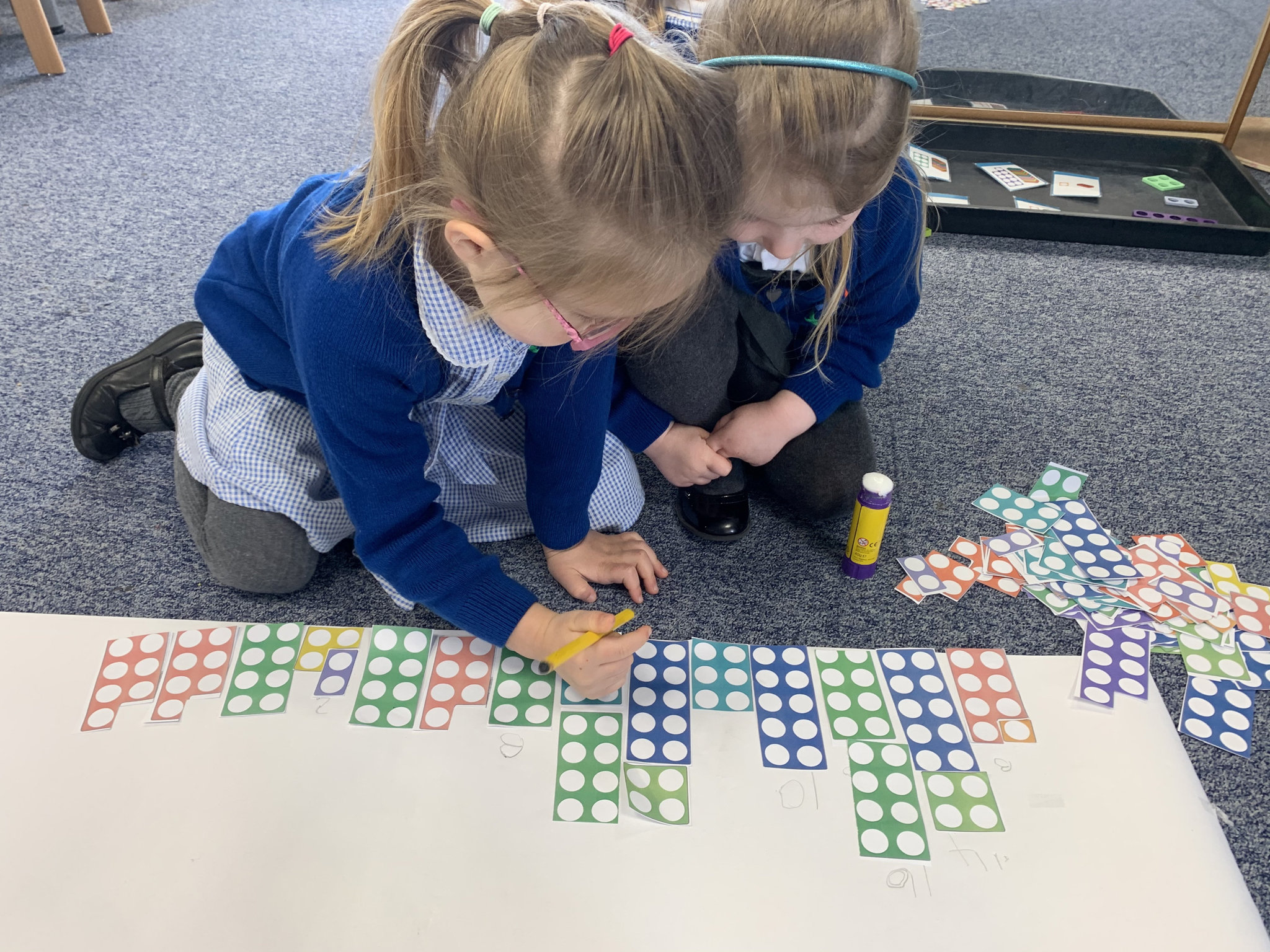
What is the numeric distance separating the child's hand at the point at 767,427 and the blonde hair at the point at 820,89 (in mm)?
324

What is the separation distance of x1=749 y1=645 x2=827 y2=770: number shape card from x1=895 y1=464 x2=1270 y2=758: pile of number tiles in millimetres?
168

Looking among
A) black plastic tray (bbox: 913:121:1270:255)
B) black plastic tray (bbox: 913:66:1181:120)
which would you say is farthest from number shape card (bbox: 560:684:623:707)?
black plastic tray (bbox: 913:66:1181:120)

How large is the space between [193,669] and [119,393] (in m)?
0.39

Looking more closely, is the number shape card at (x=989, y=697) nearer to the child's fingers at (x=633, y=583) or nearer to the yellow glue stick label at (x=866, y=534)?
the yellow glue stick label at (x=866, y=534)

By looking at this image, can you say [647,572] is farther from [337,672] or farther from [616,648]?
[337,672]

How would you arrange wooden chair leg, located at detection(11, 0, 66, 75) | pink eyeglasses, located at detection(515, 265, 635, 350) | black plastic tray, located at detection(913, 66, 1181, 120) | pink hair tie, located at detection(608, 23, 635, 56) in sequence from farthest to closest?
wooden chair leg, located at detection(11, 0, 66, 75)
black plastic tray, located at detection(913, 66, 1181, 120)
pink eyeglasses, located at detection(515, 265, 635, 350)
pink hair tie, located at detection(608, 23, 635, 56)

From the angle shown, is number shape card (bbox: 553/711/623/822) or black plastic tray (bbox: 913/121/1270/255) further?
black plastic tray (bbox: 913/121/1270/255)

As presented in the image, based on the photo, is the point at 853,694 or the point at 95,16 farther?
the point at 95,16

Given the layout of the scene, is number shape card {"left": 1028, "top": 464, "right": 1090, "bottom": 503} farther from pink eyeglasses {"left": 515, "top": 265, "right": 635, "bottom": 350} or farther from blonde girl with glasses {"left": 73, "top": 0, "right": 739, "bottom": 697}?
pink eyeglasses {"left": 515, "top": 265, "right": 635, "bottom": 350}

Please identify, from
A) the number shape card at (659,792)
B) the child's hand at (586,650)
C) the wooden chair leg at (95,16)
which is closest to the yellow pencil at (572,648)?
the child's hand at (586,650)

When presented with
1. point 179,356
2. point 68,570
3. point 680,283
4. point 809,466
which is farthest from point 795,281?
point 68,570

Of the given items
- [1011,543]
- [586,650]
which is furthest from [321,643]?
[1011,543]

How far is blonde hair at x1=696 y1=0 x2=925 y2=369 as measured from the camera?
0.68 metres

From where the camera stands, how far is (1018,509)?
1.08 meters
